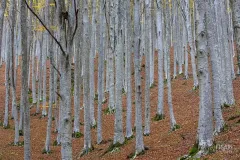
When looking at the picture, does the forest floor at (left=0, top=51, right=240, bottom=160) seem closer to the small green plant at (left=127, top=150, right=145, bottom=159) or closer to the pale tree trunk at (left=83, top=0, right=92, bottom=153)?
the small green plant at (left=127, top=150, right=145, bottom=159)

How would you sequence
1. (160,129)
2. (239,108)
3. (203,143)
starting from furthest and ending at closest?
(160,129) < (239,108) < (203,143)

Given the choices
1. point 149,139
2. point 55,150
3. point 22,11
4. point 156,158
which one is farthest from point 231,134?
point 55,150

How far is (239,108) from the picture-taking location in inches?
416

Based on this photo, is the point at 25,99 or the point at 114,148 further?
the point at 114,148

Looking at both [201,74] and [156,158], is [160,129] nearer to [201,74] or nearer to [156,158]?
[156,158]

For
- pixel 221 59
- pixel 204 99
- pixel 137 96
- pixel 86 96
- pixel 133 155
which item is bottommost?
pixel 133 155

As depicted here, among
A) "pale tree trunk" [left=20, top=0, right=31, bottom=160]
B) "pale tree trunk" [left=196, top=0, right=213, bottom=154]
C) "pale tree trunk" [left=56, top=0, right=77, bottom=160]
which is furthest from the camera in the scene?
"pale tree trunk" [left=20, top=0, right=31, bottom=160]

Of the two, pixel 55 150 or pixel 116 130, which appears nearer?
pixel 116 130

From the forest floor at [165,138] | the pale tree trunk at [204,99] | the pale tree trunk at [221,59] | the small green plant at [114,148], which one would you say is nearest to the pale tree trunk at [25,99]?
the forest floor at [165,138]

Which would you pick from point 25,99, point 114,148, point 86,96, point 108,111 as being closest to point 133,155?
point 114,148

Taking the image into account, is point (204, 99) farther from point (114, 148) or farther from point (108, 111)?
point (108, 111)

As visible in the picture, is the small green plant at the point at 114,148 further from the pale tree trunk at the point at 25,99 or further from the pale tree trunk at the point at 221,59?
the pale tree trunk at the point at 221,59

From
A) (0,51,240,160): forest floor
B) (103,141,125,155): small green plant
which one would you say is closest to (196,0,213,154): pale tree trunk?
(0,51,240,160): forest floor

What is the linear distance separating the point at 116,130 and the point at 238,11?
22.5 ft
